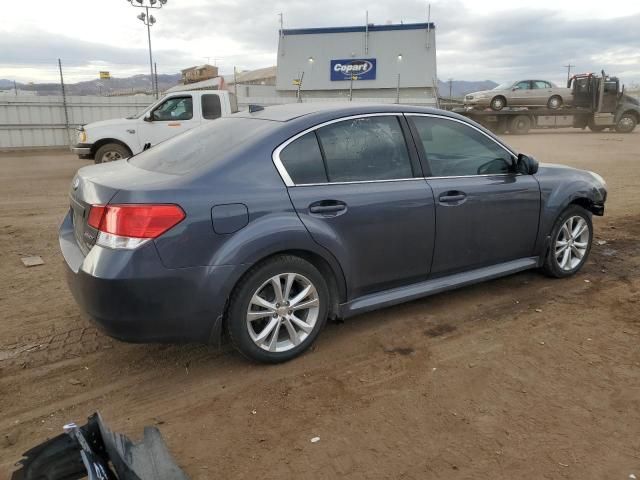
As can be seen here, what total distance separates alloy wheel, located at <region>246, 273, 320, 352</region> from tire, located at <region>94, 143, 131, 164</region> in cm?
922

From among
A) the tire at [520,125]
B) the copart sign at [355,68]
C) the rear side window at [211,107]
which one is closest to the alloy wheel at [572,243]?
the rear side window at [211,107]

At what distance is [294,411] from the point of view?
2.98 m

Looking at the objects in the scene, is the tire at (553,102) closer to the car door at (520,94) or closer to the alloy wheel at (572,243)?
the car door at (520,94)

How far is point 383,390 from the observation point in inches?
125

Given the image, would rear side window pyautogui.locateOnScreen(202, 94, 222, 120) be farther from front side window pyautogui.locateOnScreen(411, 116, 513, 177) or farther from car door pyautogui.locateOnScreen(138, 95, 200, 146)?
front side window pyautogui.locateOnScreen(411, 116, 513, 177)

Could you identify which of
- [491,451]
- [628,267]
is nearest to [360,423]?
[491,451]

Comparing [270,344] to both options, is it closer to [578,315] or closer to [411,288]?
[411,288]

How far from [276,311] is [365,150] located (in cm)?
127

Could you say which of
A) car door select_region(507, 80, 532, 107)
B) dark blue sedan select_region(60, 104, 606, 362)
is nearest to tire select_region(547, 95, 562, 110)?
car door select_region(507, 80, 532, 107)

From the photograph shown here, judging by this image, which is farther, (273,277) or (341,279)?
(341,279)

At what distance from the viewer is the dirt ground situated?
8.53ft

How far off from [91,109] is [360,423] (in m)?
19.9

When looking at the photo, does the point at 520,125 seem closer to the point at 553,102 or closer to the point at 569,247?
the point at 553,102

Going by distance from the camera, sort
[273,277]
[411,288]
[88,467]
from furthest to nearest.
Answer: [411,288] < [273,277] < [88,467]
